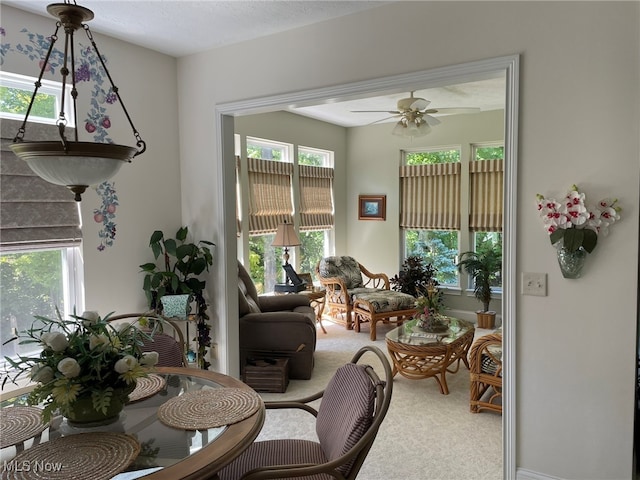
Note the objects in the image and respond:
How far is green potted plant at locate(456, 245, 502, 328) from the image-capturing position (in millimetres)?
5871

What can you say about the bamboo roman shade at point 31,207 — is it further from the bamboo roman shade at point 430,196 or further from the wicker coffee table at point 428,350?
the bamboo roman shade at point 430,196

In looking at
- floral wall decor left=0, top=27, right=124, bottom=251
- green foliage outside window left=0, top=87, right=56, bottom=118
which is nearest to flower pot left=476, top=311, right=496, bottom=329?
floral wall decor left=0, top=27, right=124, bottom=251

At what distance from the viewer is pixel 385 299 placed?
5.58 meters

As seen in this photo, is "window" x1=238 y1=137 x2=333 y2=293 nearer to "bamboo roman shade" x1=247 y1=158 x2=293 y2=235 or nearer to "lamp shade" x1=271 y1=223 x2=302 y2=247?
"bamboo roman shade" x1=247 y1=158 x2=293 y2=235

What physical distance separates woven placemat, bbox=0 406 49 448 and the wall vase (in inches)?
94.6

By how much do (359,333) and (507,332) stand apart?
137 inches

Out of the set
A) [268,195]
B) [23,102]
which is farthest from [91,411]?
[268,195]

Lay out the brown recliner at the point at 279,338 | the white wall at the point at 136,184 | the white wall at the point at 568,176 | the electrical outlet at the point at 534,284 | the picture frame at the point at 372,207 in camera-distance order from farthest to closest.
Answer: the picture frame at the point at 372,207 → the brown recliner at the point at 279,338 → the white wall at the point at 136,184 → the electrical outlet at the point at 534,284 → the white wall at the point at 568,176

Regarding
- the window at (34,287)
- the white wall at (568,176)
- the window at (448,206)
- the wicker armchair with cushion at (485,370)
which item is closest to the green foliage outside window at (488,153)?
the window at (448,206)

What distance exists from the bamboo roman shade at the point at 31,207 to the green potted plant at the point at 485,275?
4.73m

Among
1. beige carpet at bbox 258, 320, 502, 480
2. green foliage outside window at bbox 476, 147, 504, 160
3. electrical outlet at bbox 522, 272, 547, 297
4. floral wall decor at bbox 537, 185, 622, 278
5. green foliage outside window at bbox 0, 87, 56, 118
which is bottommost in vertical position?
beige carpet at bbox 258, 320, 502, 480

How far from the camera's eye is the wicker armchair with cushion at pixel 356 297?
5535 millimetres

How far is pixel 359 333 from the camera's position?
5.85 meters

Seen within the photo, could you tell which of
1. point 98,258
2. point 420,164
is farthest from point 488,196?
point 98,258
